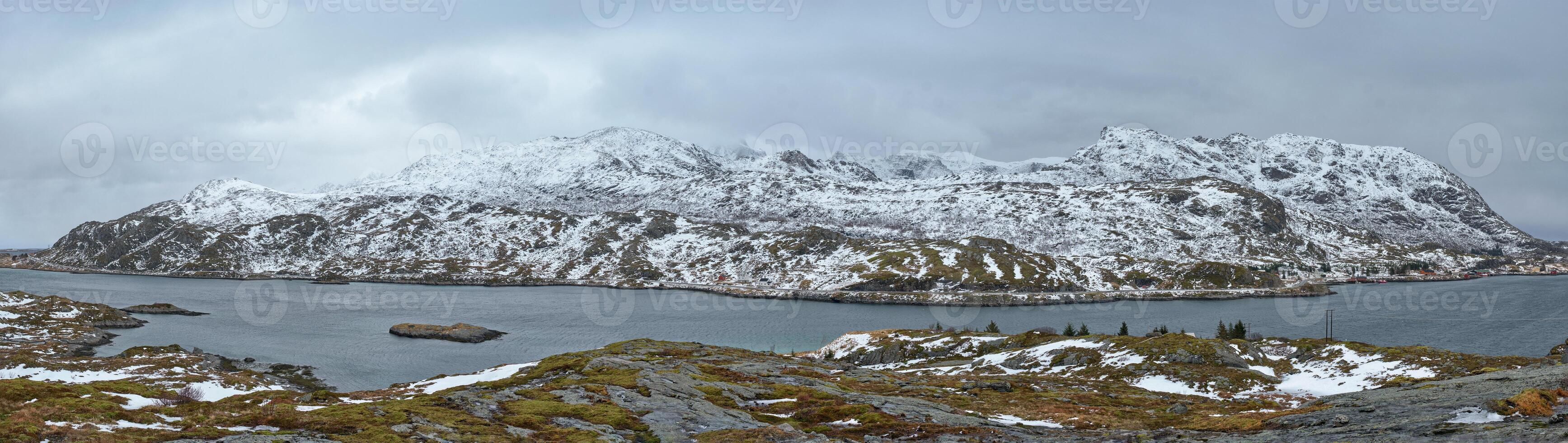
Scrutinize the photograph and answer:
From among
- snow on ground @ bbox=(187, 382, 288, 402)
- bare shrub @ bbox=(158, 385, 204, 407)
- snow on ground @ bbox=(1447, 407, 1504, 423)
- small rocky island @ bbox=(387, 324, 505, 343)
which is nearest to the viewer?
snow on ground @ bbox=(1447, 407, 1504, 423)

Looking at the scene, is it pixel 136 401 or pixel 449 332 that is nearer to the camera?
pixel 136 401

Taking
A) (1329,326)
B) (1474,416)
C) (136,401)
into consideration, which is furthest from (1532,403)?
(1329,326)

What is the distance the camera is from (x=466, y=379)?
209 feet

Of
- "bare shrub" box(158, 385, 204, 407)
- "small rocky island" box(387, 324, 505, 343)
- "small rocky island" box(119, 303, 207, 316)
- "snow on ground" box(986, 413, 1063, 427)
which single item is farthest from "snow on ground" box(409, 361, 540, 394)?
"small rocky island" box(119, 303, 207, 316)

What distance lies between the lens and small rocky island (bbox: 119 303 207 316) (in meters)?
186

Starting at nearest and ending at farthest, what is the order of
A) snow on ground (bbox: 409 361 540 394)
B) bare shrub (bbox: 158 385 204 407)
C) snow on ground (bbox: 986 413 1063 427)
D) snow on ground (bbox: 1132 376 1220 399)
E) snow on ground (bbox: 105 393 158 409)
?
snow on ground (bbox: 105 393 158 409)
bare shrub (bbox: 158 385 204 407)
snow on ground (bbox: 986 413 1063 427)
snow on ground (bbox: 409 361 540 394)
snow on ground (bbox: 1132 376 1220 399)

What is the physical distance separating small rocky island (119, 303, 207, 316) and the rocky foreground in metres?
102

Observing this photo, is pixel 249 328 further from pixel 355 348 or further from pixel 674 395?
pixel 674 395

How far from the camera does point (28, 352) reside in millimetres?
105250

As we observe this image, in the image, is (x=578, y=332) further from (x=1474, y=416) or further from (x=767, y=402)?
(x=1474, y=416)

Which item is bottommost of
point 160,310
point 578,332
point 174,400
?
point 578,332

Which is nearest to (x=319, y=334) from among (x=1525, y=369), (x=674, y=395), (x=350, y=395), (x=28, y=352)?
(x=28, y=352)

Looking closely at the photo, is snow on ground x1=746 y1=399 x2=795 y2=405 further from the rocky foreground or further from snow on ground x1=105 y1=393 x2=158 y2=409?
snow on ground x1=105 y1=393 x2=158 y2=409

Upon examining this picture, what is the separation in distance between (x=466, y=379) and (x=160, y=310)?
173588 mm
